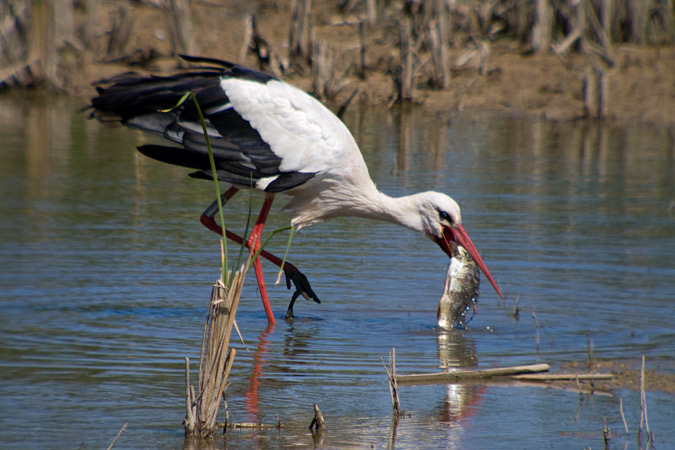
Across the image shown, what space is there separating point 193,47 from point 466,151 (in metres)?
6.29

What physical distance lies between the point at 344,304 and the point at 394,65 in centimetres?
1113

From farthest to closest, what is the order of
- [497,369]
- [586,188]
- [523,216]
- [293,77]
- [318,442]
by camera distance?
[293,77] < [586,188] < [523,216] < [497,369] < [318,442]

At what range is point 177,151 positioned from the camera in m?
6.47

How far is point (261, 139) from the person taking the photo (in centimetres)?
650

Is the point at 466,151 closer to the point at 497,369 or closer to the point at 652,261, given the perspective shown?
the point at 652,261

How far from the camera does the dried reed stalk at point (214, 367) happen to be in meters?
3.87

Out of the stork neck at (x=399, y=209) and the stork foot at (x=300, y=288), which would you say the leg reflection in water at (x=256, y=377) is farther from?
the stork neck at (x=399, y=209)

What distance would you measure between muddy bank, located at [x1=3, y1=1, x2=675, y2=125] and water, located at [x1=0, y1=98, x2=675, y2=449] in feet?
12.2

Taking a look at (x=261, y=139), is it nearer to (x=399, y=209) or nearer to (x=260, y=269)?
(x=260, y=269)

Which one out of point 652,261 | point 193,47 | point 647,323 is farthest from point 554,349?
point 193,47

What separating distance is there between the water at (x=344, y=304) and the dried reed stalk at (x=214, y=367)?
10 centimetres

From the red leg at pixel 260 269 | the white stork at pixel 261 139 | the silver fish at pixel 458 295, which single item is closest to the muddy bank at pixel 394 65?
the red leg at pixel 260 269

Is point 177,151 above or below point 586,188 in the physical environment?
above

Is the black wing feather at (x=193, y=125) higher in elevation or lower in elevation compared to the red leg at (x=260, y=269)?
higher
